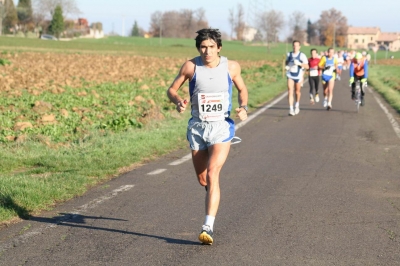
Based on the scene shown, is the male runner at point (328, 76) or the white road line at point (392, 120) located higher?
the male runner at point (328, 76)

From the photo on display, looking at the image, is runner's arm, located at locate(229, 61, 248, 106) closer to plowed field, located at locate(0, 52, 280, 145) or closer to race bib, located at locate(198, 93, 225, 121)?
race bib, located at locate(198, 93, 225, 121)

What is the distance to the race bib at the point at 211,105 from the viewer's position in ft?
21.9

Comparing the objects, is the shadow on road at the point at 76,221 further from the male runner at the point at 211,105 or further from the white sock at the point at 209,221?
the male runner at the point at 211,105

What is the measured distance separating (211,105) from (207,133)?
246 millimetres

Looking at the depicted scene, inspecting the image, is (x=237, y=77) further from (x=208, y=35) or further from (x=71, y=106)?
(x=71, y=106)

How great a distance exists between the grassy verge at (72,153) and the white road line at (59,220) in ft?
1.31

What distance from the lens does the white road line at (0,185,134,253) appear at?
6.46 m

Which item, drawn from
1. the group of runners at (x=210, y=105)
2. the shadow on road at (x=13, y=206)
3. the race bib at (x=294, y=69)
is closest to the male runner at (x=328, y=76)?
the race bib at (x=294, y=69)

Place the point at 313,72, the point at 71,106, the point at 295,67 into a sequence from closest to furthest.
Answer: the point at 71,106
the point at 295,67
the point at 313,72

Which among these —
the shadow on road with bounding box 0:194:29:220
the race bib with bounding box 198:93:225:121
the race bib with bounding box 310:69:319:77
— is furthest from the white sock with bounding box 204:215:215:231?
the race bib with bounding box 310:69:319:77

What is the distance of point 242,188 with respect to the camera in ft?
30.7

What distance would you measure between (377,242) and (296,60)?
46.8 feet

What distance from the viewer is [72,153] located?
39.7 ft

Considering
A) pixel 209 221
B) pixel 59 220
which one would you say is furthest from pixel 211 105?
pixel 59 220
